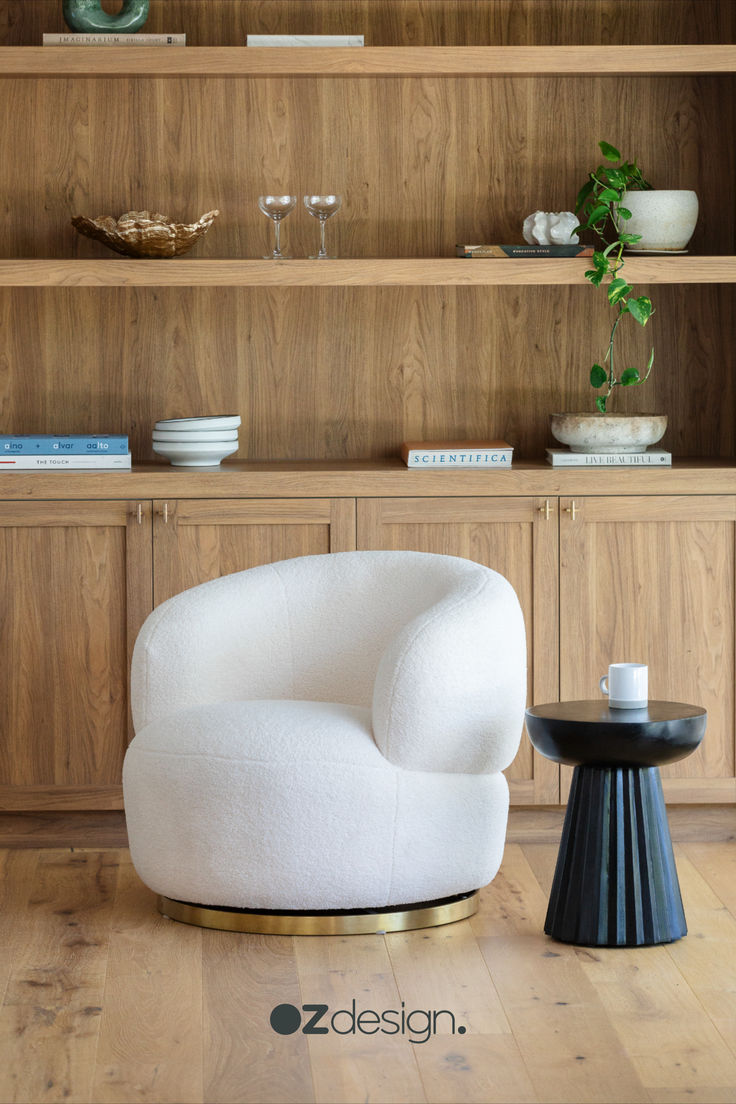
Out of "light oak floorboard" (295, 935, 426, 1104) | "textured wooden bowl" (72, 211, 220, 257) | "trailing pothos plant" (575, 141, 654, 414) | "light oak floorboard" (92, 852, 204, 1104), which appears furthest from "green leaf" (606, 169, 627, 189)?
"light oak floorboard" (92, 852, 204, 1104)

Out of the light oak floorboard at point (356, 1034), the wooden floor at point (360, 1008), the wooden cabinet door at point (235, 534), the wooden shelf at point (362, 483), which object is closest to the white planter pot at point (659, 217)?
the wooden shelf at point (362, 483)

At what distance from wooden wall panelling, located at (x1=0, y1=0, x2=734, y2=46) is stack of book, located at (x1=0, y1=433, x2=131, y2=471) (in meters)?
1.11

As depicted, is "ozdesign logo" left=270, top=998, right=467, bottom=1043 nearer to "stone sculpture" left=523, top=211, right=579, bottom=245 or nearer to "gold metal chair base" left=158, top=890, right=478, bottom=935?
"gold metal chair base" left=158, top=890, right=478, bottom=935

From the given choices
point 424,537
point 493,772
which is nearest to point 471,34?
point 424,537

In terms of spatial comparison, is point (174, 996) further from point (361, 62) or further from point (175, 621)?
point (361, 62)

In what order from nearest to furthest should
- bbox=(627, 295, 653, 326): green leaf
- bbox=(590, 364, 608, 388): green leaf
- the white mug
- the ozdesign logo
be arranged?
the ozdesign logo < the white mug < bbox=(627, 295, 653, 326): green leaf < bbox=(590, 364, 608, 388): green leaf

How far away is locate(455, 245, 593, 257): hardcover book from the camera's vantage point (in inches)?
142

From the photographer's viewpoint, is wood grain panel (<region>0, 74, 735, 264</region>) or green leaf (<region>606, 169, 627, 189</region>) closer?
green leaf (<region>606, 169, 627, 189</region>)

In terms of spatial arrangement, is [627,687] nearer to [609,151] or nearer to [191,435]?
[191,435]

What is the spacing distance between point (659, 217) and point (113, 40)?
4.74ft

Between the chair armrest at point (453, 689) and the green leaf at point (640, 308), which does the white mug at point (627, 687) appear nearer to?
the chair armrest at point (453, 689)

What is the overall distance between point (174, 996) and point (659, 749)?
1016mm

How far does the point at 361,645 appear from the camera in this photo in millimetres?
3188

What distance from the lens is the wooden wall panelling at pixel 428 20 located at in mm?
3820
